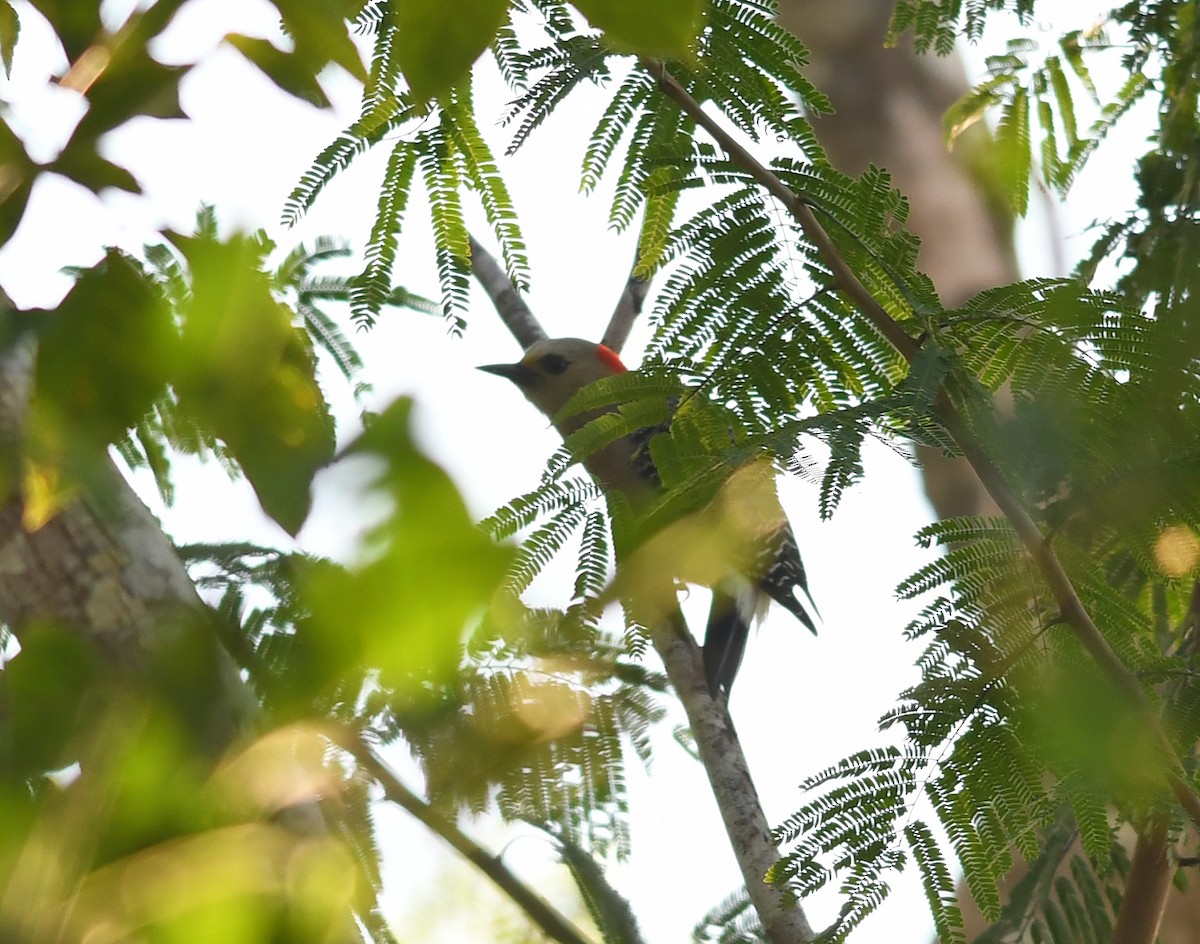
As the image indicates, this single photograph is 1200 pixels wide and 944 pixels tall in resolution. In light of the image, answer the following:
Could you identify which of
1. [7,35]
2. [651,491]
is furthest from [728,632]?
[7,35]

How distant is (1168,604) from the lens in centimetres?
324

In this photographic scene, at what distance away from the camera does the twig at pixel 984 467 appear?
6.03 feet

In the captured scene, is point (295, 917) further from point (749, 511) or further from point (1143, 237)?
point (1143, 237)

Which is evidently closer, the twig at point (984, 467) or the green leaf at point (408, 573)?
the green leaf at point (408, 573)

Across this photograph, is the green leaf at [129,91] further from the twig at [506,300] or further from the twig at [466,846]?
the twig at [506,300]

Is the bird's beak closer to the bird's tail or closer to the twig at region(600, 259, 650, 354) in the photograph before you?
the twig at region(600, 259, 650, 354)

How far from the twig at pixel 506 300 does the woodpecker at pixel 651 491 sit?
100 millimetres

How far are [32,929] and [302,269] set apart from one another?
264 centimetres

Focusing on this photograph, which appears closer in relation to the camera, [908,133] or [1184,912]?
[1184,912]

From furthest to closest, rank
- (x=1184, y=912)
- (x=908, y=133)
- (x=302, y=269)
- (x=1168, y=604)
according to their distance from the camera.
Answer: (x=908, y=133) < (x=1184, y=912) < (x=1168, y=604) < (x=302, y=269)

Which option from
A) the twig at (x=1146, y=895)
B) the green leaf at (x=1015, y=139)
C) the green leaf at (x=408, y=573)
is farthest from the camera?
the green leaf at (x=1015, y=139)

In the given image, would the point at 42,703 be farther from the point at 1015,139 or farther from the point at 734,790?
the point at 1015,139

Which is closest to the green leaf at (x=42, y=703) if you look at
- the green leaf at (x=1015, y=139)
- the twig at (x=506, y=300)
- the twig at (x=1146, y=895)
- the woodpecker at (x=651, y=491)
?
the woodpecker at (x=651, y=491)

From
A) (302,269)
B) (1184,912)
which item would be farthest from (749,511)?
(1184,912)
